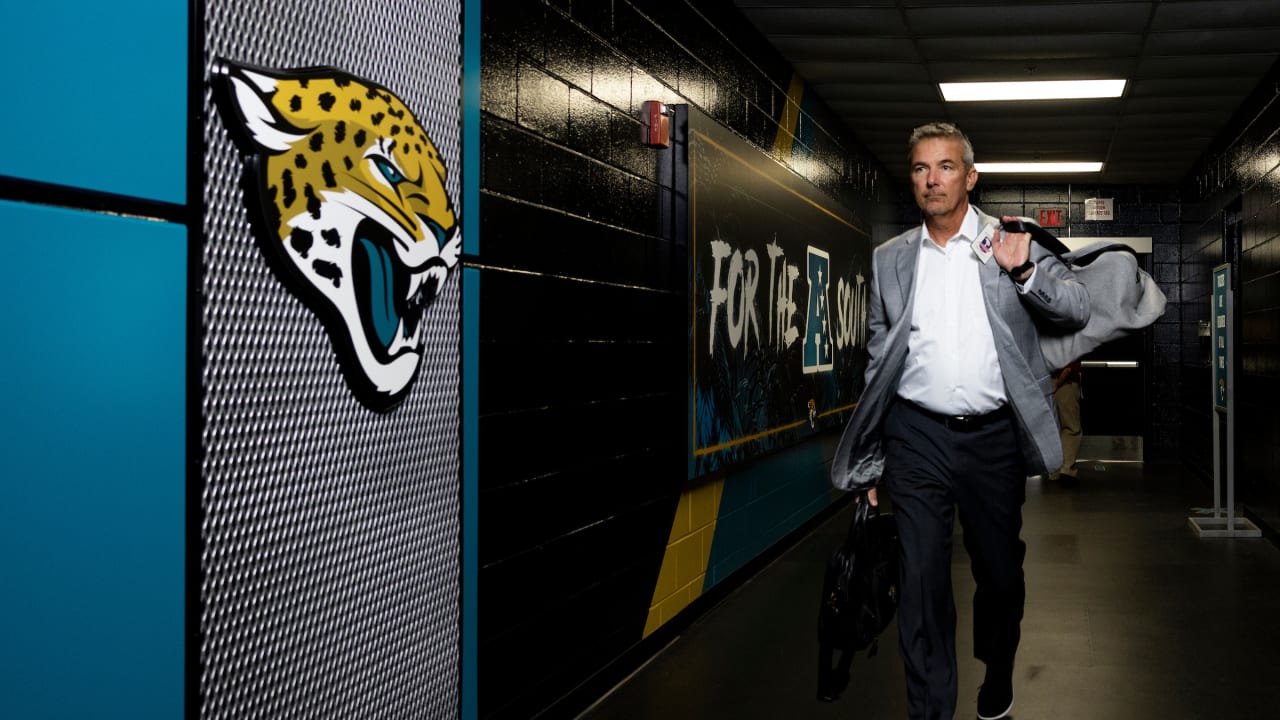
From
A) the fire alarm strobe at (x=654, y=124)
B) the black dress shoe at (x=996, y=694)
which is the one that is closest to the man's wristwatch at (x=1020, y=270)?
the black dress shoe at (x=996, y=694)

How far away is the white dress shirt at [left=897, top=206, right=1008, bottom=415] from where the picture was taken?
288 cm

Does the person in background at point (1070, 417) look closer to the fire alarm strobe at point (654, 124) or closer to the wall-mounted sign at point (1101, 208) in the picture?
the wall-mounted sign at point (1101, 208)

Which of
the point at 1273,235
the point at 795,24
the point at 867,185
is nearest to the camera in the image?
the point at 795,24

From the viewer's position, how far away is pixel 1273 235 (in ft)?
20.9

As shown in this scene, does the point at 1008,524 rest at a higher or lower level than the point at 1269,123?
lower

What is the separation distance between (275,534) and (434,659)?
0.70 m

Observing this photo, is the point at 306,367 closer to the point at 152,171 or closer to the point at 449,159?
the point at 152,171

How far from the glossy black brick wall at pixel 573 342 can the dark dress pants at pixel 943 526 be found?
0.92 meters

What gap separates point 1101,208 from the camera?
1173 cm

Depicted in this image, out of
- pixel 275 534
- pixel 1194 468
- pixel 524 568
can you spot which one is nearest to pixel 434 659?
pixel 524 568

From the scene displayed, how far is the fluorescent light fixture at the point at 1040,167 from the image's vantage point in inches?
404

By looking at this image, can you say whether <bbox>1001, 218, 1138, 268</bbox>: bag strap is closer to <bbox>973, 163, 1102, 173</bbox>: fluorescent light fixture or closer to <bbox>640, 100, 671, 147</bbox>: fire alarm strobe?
<bbox>640, 100, 671, 147</bbox>: fire alarm strobe

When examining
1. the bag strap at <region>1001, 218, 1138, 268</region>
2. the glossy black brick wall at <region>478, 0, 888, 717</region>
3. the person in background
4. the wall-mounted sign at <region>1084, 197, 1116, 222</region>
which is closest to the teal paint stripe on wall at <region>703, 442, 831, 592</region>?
the glossy black brick wall at <region>478, 0, 888, 717</region>

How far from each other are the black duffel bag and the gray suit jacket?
18 centimetres
